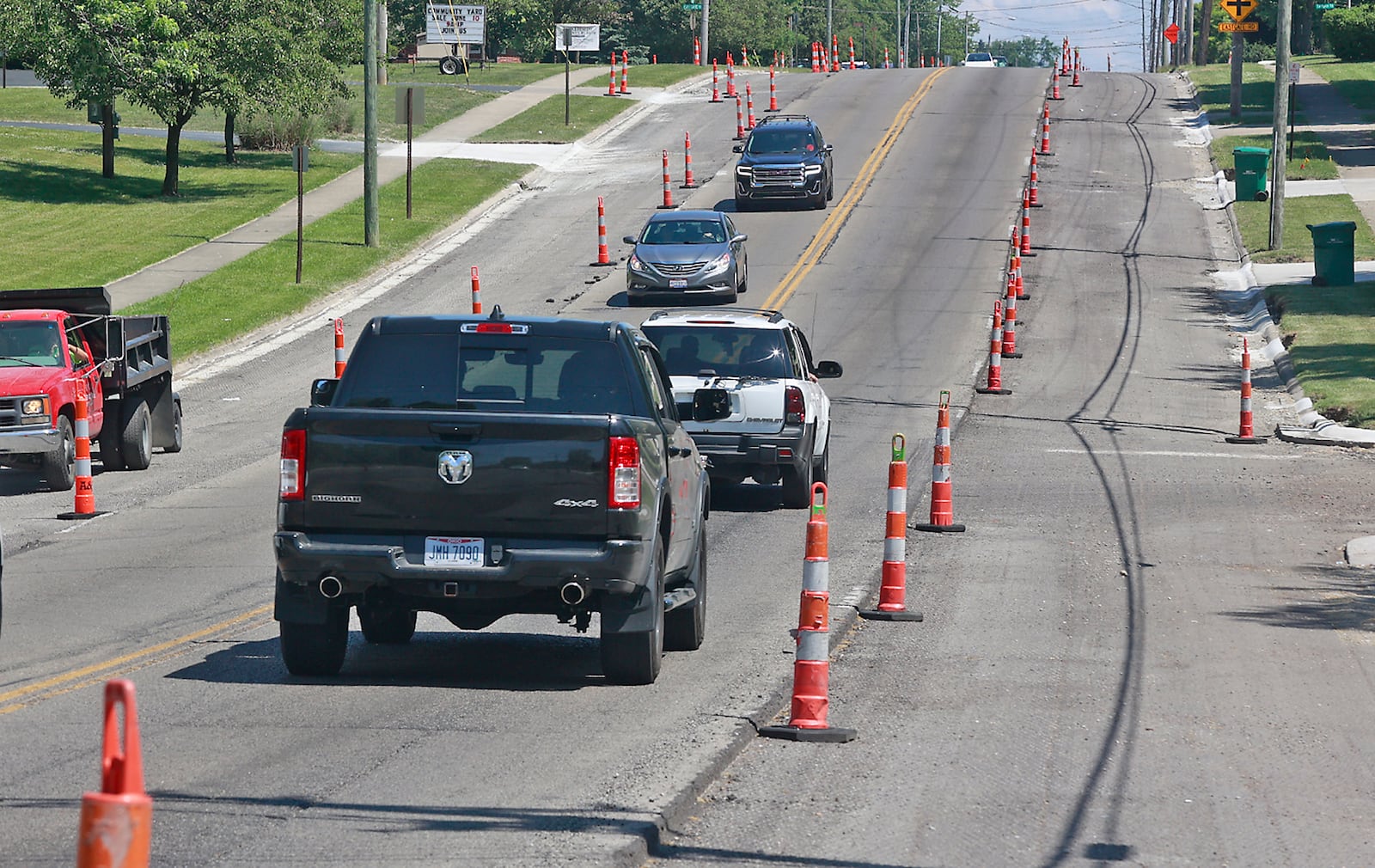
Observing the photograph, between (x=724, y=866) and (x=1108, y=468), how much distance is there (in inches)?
558

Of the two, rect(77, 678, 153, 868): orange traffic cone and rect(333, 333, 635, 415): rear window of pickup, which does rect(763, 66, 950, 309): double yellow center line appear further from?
rect(77, 678, 153, 868): orange traffic cone

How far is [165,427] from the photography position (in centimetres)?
2142

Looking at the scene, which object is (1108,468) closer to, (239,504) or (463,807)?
(239,504)

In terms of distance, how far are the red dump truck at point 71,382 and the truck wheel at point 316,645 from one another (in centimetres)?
998

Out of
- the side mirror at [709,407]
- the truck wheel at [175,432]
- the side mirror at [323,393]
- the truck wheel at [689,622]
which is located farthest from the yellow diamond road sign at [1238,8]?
the side mirror at [323,393]

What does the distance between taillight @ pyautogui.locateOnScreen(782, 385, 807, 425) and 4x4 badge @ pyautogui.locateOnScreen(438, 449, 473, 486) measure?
314 inches

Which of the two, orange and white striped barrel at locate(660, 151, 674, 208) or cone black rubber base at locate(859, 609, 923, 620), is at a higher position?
orange and white striped barrel at locate(660, 151, 674, 208)

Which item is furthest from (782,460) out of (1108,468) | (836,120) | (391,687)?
(836,120)

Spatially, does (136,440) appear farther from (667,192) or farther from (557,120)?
(557,120)

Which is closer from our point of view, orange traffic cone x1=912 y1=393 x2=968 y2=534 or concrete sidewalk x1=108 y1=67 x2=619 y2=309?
orange traffic cone x1=912 y1=393 x2=968 y2=534

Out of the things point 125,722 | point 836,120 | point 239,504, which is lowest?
point 239,504

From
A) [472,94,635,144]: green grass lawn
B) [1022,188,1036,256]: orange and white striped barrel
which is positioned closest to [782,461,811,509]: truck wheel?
[1022,188,1036,256]: orange and white striped barrel

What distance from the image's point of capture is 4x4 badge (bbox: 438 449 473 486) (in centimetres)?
917

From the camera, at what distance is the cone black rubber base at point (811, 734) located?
28.4ft
